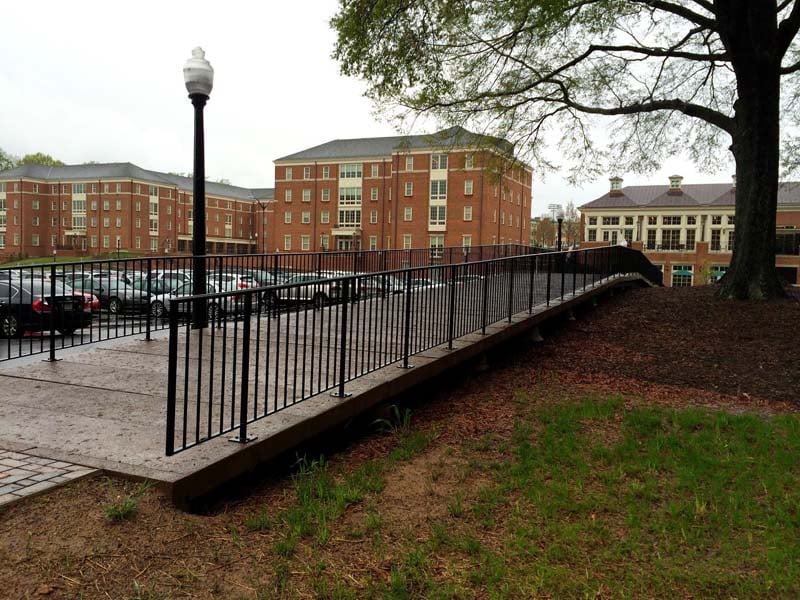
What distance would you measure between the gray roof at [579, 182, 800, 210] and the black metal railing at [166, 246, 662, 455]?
65.9 meters

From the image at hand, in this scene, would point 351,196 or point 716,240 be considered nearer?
point 716,240

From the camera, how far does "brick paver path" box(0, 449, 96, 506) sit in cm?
337

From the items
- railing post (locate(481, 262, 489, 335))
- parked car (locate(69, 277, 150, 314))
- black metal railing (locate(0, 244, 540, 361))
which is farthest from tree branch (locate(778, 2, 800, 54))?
parked car (locate(69, 277, 150, 314))

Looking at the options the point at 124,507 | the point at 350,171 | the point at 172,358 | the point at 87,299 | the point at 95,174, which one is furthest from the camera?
the point at 95,174

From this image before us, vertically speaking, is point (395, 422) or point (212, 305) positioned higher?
point (212, 305)

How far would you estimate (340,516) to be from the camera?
3.94 metres

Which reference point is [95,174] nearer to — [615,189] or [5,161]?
[5,161]

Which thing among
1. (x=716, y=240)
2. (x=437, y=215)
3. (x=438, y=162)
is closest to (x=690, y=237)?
(x=716, y=240)

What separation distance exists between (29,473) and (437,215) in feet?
203

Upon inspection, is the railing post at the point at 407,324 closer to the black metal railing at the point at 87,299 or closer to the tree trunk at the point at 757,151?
the black metal railing at the point at 87,299

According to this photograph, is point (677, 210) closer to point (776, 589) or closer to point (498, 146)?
point (498, 146)

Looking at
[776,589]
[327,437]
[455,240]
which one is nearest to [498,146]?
[327,437]

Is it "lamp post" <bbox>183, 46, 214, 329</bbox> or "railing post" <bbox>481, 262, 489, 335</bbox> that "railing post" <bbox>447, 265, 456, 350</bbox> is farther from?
"lamp post" <bbox>183, 46, 214, 329</bbox>

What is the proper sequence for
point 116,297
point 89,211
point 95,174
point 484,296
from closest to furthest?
point 484,296, point 116,297, point 95,174, point 89,211
